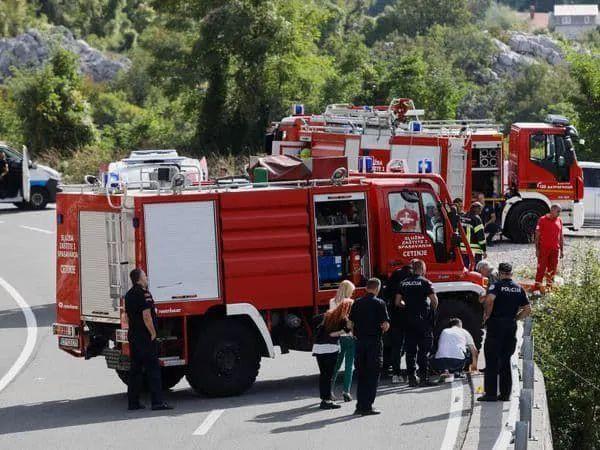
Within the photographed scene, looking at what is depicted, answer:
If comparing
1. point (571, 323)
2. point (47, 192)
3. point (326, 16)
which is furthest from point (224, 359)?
point (326, 16)

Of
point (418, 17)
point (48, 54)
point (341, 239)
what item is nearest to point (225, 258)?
point (341, 239)

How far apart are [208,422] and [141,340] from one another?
1.22 m

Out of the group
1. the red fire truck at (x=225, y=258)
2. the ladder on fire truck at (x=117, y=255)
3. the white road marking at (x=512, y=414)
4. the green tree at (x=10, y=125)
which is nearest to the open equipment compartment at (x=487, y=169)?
the red fire truck at (x=225, y=258)

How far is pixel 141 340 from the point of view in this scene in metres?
14.0

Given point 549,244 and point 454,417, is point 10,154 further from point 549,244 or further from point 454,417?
point 454,417

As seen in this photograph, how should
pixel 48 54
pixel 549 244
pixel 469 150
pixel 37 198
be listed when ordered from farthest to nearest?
pixel 48 54
pixel 37 198
pixel 469 150
pixel 549 244

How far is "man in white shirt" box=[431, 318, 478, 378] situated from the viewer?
601 inches

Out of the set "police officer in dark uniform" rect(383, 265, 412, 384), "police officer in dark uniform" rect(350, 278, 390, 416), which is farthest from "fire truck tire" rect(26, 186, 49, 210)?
"police officer in dark uniform" rect(350, 278, 390, 416)

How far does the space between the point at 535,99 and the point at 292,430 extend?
71.9 meters

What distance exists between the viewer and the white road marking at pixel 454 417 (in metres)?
12.5

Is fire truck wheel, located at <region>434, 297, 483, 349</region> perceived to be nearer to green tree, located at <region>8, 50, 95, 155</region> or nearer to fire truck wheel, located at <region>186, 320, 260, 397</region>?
fire truck wheel, located at <region>186, 320, 260, 397</region>

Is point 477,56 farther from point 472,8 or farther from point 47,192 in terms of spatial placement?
point 47,192

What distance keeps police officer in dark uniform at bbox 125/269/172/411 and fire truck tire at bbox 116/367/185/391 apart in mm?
1102

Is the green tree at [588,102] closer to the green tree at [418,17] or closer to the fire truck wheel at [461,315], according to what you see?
the fire truck wheel at [461,315]
